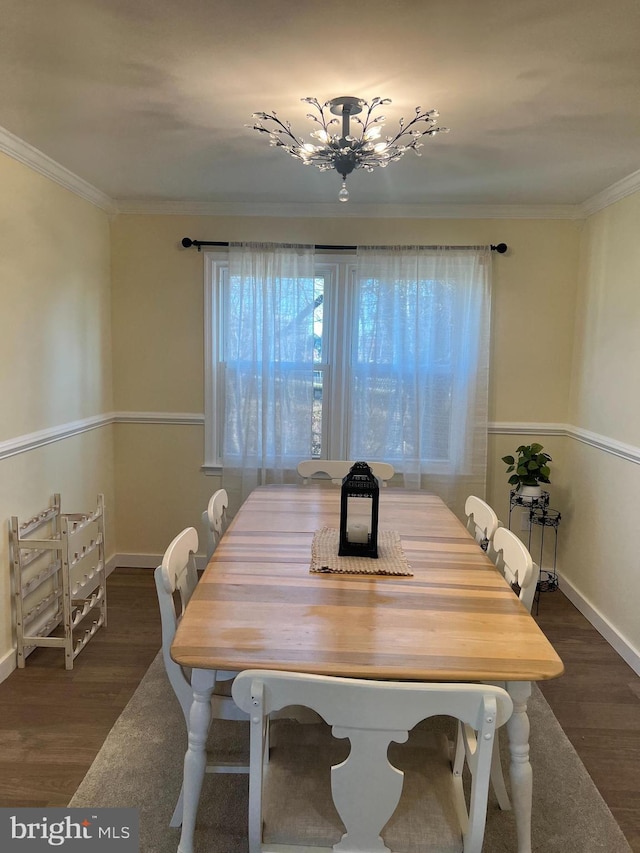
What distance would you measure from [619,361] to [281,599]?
236cm

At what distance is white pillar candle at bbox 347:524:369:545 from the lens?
6.52ft

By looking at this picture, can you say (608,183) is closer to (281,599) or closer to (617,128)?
(617,128)

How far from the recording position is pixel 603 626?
3104mm

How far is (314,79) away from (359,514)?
1453 mm

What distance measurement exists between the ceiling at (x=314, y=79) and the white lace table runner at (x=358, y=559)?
5.12ft

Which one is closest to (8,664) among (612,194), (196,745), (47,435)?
(47,435)

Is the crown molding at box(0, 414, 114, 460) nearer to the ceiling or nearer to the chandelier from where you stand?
the ceiling

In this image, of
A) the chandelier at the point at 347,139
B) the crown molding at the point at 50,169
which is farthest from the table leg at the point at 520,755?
the crown molding at the point at 50,169

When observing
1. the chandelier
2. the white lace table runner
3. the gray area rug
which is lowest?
the gray area rug

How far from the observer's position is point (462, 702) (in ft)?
3.48

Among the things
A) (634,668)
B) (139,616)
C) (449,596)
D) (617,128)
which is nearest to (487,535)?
(449,596)

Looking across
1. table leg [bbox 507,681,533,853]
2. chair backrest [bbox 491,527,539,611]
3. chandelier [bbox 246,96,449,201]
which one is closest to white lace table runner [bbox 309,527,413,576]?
chair backrest [bbox 491,527,539,611]

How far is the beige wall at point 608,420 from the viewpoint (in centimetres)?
288

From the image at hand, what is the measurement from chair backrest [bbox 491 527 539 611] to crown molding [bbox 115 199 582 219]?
2218 millimetres
